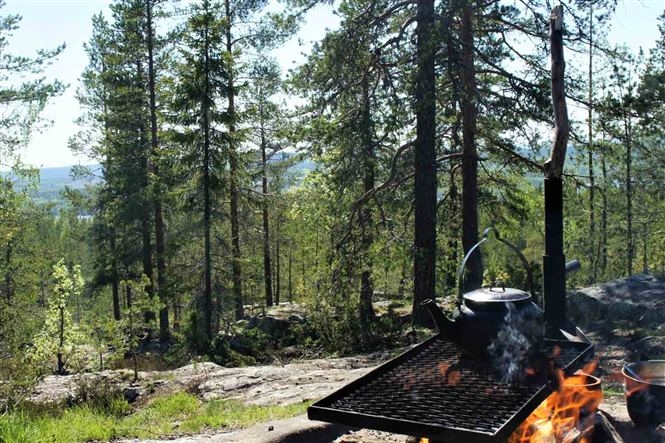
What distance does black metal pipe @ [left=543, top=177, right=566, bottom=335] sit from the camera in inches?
178

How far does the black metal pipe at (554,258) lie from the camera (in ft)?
14.9

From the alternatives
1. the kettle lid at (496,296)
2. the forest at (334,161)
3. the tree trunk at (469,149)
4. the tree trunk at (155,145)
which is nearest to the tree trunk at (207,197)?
the forest at (334,161)

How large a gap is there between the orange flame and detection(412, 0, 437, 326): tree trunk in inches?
268

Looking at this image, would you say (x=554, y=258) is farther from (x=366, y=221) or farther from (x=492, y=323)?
(x=366, y=221)

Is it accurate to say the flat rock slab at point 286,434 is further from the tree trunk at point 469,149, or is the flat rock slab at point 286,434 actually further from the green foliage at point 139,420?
the tree trunk at point 469,149

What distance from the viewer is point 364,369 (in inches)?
331

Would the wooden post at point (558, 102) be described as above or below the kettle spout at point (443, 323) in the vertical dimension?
above

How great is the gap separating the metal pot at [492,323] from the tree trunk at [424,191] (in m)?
6.58

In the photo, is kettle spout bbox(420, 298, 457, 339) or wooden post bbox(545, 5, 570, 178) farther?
wooden post bbox(545, 5, 570, 178)

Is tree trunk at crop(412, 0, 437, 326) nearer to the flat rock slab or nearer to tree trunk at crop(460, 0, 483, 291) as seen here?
tree trunk at crop(460, 0, 483, 291)

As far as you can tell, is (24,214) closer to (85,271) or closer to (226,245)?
(226,245)

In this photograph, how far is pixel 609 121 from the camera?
10680mm

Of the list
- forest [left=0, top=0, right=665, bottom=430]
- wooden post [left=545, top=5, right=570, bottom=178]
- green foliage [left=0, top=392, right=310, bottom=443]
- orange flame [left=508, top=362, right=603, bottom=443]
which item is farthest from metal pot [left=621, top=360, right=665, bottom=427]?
forest [left=0, top=0, right=665, bottom=430]

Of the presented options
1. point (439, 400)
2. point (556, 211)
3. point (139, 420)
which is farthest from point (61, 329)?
point (439, 400)
